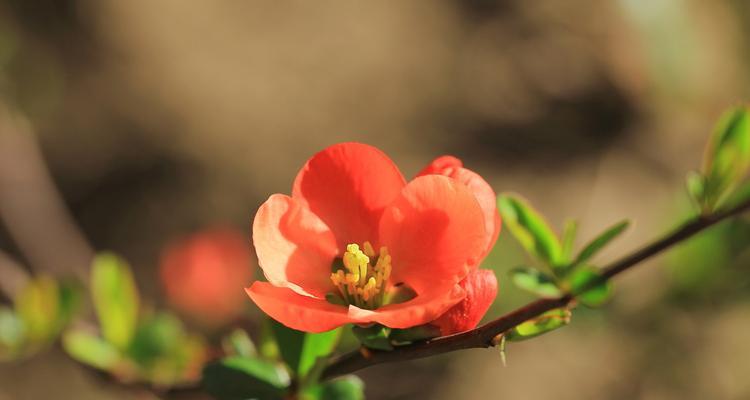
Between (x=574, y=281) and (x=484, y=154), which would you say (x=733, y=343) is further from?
(x=574, y=281)

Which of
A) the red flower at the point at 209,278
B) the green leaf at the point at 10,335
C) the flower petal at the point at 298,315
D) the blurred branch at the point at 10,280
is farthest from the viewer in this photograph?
the red flower at the point at 209,278

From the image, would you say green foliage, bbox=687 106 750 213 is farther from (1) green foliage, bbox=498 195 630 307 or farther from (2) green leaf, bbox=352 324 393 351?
(2) green leaf, bbox=352 324 393 351

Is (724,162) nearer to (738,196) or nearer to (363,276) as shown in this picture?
(738,196)

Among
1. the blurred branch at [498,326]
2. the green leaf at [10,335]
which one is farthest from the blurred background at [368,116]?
the blurred branch at [498,326]

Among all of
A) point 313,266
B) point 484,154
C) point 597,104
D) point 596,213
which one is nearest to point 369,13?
point 484,154

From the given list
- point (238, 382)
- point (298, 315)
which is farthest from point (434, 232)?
point (238, 382)

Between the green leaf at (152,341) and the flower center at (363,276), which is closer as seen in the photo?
the flower center at (363,276)

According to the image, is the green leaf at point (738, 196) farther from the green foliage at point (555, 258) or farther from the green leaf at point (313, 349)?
the green leaf at point (313, 349)
